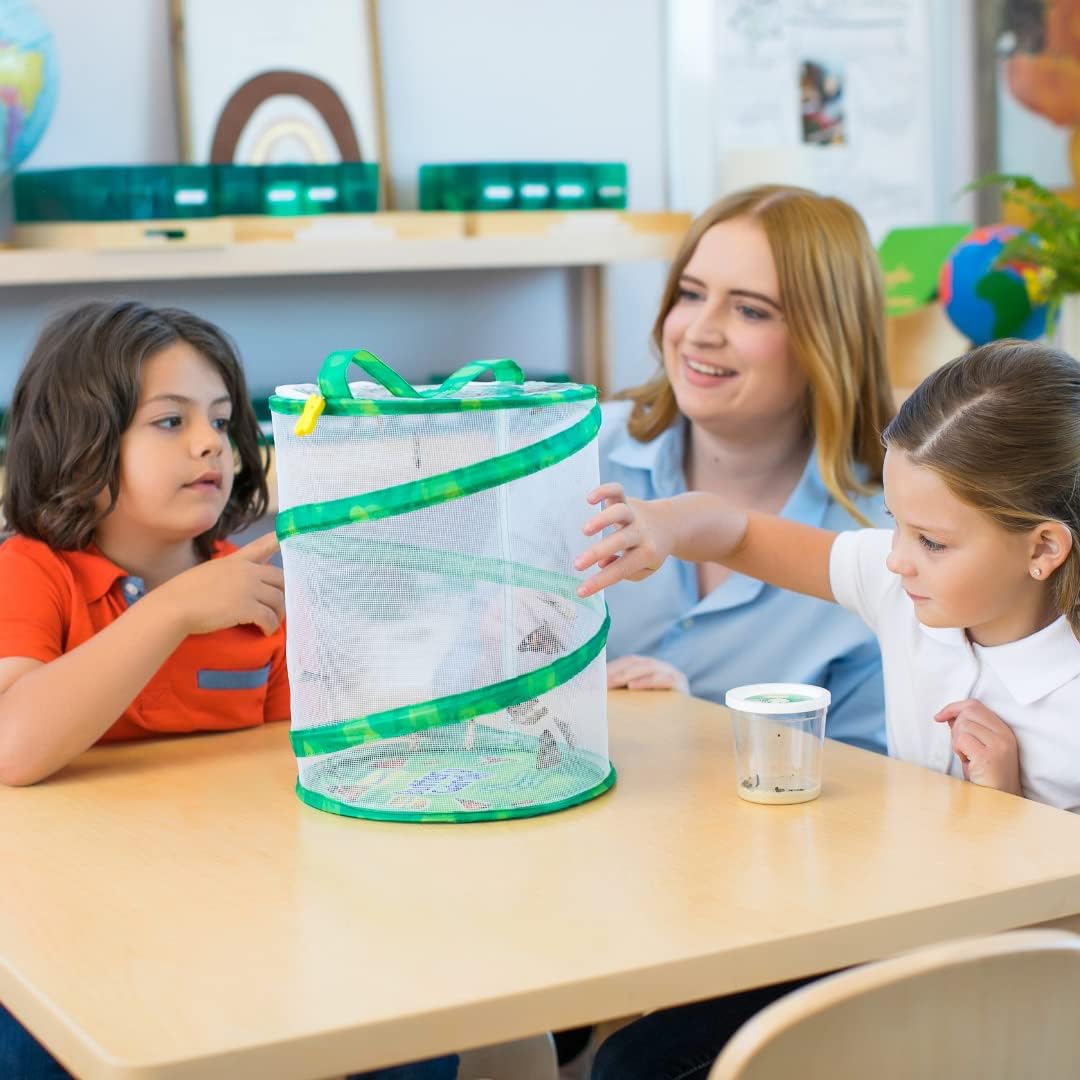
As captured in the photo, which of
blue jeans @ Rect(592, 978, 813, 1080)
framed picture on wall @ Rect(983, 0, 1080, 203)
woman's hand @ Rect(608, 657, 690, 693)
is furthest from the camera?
framed picture on wall @ Rect(983, 0, 1080, 203)

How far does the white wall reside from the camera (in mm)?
2266

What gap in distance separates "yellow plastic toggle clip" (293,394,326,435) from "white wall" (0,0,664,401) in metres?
1.35

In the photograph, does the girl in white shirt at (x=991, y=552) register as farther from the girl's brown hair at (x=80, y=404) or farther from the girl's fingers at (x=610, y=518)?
the girl's brown hair at (x=80, y=404)

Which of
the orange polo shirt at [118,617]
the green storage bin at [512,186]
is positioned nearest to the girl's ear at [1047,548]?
the orange polo shirt at [118,617]

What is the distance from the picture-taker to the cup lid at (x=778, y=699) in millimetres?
1063

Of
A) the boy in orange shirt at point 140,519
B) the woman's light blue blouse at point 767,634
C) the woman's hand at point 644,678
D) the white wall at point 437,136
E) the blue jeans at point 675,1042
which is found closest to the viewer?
the blue jeans at point 675,1042

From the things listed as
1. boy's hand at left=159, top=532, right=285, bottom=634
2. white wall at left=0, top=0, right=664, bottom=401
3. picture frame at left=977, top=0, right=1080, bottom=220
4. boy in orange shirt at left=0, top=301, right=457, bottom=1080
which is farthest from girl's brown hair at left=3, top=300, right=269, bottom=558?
picture frame at left=977, top=0, right=1080, bottom=220

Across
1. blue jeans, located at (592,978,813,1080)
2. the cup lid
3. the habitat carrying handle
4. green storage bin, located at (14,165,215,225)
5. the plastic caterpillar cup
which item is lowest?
blue jeans, located at (592,978,813,1080)

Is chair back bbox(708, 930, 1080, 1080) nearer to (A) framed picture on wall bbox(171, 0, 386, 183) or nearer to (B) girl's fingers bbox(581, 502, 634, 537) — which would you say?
(B) girl's fingers bbox(581, 502, 634, 537)

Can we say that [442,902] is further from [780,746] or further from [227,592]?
[227,592]

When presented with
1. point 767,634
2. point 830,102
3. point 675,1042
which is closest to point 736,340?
point 767,634

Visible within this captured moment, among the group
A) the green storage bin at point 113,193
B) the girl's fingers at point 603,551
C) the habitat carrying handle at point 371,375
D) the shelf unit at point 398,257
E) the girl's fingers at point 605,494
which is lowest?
the girl's fingers at point 603,551

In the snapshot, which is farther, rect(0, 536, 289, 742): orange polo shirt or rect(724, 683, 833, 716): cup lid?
rect(0, 536, 289, 742): orange polo shirt

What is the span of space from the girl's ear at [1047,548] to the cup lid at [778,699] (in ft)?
0.62
